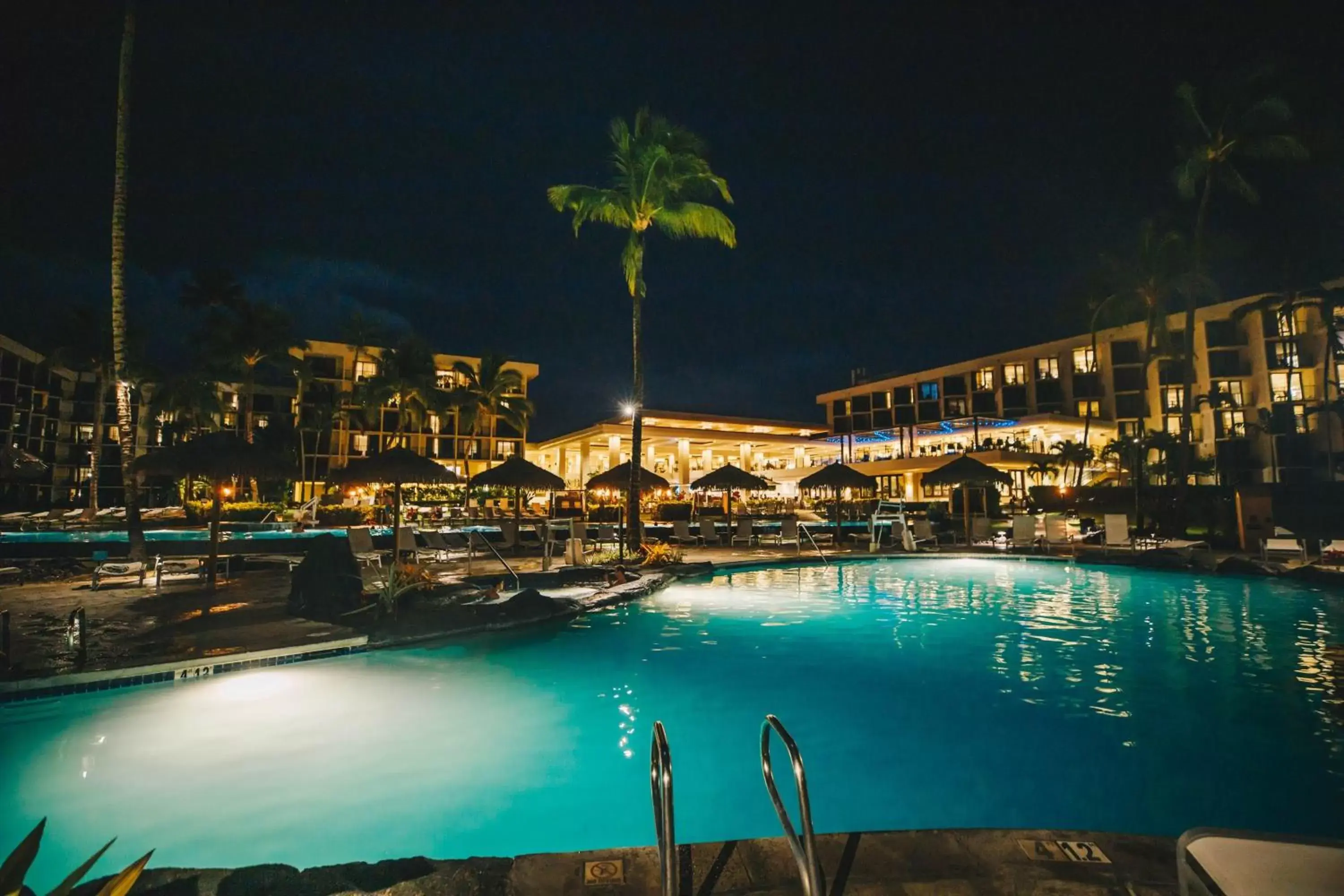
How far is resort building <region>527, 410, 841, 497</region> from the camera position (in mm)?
39406

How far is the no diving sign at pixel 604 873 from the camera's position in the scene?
258 centimetres

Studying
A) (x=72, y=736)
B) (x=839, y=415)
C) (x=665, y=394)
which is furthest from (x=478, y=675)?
(x=665, y=394)

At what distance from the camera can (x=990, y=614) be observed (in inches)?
411

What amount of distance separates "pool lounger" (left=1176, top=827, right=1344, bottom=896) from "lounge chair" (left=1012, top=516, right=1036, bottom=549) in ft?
66.2

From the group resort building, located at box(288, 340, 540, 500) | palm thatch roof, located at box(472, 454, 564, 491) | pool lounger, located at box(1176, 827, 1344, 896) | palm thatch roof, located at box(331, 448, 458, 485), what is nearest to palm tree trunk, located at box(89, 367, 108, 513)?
resort building, located at box(288, 340, 540, 500)

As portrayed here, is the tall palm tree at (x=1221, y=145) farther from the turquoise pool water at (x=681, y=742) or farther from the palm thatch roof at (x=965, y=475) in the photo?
the turquoise pool water at (x=681, y=742)

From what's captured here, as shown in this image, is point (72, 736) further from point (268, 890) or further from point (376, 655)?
point (268, 890)

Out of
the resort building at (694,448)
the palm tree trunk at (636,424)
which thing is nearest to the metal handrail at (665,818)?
the palm tree trunk at (636,424)

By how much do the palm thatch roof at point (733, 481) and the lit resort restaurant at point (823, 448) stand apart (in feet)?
30.4

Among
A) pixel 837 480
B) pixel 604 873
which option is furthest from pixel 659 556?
pixel 604 873

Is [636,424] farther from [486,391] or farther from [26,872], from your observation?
[486,391]

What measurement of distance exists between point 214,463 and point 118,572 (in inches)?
107

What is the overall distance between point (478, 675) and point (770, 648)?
3456mm

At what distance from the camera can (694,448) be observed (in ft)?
147
